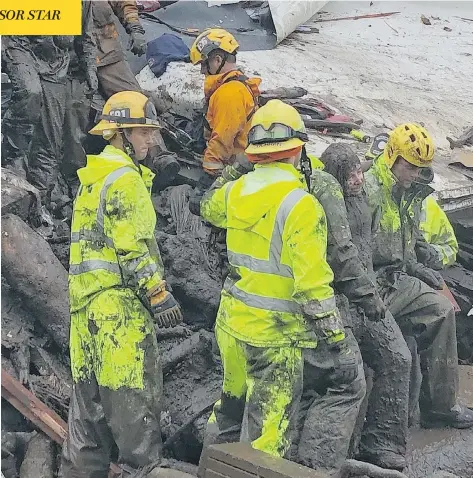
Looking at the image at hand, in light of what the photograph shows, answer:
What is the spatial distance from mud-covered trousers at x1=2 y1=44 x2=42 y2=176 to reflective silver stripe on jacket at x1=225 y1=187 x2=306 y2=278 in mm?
3017

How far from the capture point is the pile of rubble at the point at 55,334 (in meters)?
4.72

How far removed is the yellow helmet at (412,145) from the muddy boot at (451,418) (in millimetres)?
1607

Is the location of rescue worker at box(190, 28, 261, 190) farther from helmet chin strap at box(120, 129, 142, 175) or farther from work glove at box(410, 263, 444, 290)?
helmet chin strap at box(120, 129, 142, 175)

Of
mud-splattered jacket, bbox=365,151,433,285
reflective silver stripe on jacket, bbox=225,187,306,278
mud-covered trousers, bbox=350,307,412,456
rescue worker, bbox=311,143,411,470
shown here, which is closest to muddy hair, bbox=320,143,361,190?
rescue worker, bbox=311,143,411,470

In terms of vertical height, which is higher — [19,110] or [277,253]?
[277,253]

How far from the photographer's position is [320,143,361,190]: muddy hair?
4297 millimetres

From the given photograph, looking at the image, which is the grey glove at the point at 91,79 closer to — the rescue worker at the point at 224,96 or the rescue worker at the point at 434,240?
the rescue worker at the point at 224,96

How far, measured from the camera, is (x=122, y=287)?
4.20 m

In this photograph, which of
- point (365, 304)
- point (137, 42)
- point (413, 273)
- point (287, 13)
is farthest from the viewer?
point (287, 13)

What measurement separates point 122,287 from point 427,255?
212 centimetres

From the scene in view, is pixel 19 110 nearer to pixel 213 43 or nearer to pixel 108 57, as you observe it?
pixel 108 57

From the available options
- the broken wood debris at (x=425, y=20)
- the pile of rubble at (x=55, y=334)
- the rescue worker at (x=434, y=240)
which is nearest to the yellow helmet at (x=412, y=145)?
the rescue worker at (x=434, y=240)

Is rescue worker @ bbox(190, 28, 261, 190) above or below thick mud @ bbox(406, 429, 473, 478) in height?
above

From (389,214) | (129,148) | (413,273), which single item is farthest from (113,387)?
(413,273)
